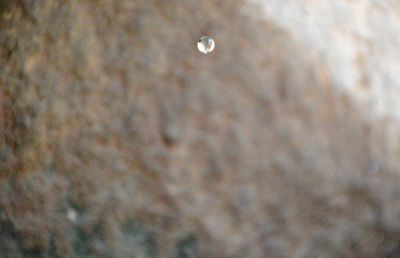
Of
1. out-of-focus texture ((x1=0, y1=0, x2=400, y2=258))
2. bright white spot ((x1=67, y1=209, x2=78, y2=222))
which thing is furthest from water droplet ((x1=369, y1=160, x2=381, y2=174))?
bright white spot ((x1=67, y1=209, x2=78, y2=222))

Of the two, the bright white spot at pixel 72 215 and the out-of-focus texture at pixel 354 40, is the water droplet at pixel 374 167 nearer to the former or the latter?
the out-of-focus texture at pixel 354 40

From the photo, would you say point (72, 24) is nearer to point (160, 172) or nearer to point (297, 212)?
A: point (160, 172)

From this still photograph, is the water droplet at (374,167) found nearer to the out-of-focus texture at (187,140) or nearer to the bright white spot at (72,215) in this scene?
the out-of-focus texture at (187,140)

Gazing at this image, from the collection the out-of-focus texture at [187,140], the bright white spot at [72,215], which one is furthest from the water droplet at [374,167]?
the bright white spot at [72,215]

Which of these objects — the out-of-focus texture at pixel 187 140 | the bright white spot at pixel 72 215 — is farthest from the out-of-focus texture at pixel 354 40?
the bright white spot at pixel 72 215

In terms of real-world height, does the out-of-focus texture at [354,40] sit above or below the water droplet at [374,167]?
above

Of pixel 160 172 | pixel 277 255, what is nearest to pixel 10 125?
pixel 160 172

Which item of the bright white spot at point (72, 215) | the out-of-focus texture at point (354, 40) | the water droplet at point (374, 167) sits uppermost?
the out-of-focus texture at point (354, 40)

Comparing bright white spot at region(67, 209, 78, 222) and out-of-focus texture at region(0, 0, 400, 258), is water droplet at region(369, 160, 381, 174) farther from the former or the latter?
bright white spot at region(67, 209, 78, 222)
